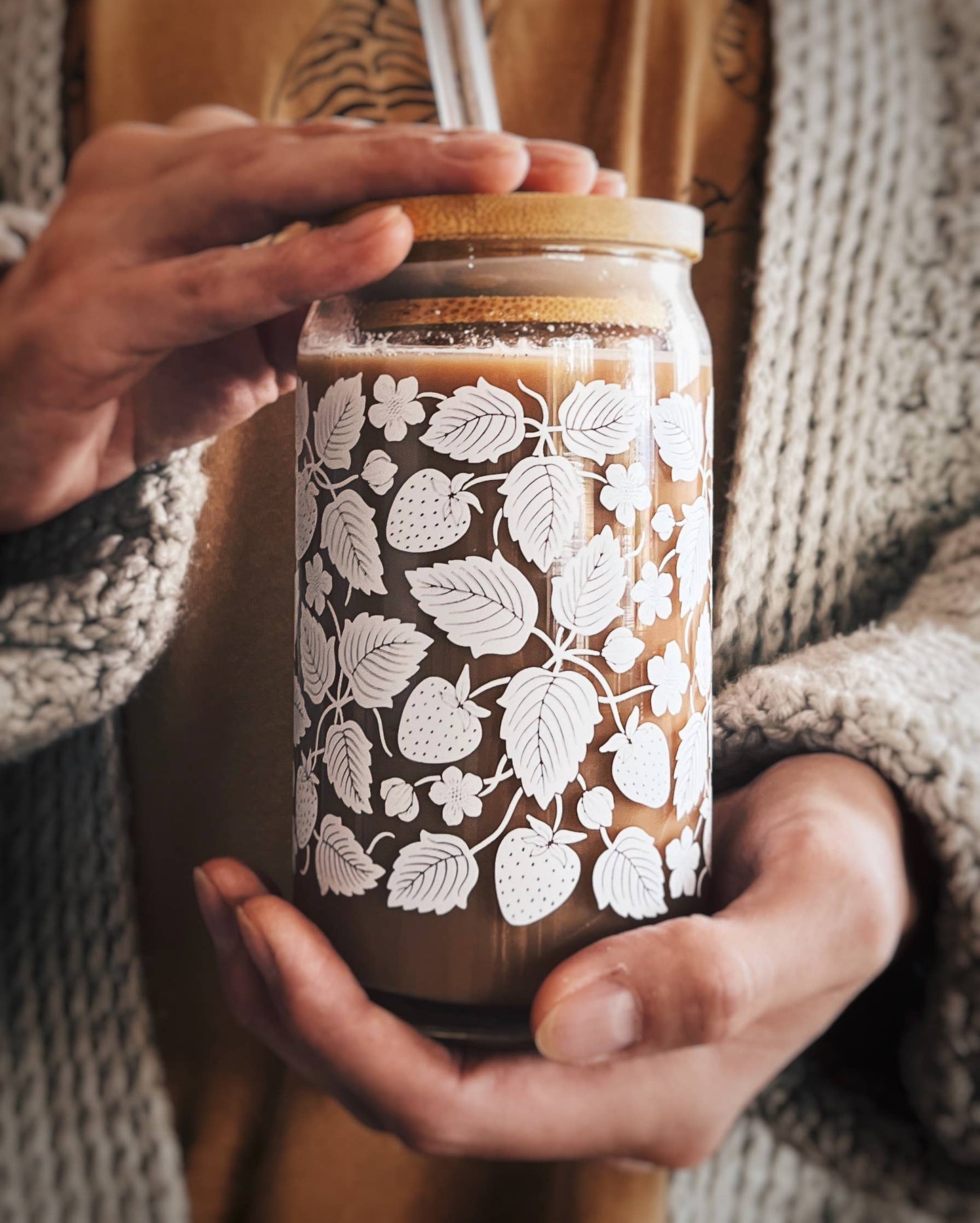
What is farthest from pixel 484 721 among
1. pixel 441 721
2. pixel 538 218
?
pixel 538 218

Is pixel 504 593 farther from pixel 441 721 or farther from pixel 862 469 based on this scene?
pixel 862 469

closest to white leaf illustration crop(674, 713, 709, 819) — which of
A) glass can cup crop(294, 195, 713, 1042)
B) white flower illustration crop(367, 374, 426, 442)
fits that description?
glass can cup crop(294, 195, 713, 1042)

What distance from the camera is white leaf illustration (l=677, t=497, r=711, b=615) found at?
0.84ft

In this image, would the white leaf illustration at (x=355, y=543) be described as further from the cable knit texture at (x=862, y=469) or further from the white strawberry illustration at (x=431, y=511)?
the cable knit texture at (x=862, y=469)

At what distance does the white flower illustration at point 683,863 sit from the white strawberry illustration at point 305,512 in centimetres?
12

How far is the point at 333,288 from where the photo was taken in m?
0.24

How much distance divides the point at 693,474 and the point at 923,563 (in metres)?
0.18

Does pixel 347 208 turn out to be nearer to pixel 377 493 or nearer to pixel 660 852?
pixel 377 493

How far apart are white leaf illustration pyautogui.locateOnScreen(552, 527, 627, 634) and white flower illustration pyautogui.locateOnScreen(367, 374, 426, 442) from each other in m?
0.05

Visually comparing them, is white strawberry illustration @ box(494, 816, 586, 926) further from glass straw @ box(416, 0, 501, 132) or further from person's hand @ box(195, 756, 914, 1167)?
glass straw @ box(416, 0, 501, 132)

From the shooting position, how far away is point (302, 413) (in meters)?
0.27

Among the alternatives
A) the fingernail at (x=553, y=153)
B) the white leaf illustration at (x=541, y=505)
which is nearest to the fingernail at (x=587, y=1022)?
the white leaf illustration at (x=541, y=505)

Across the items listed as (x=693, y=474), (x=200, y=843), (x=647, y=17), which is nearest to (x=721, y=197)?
(x=647, y=17)

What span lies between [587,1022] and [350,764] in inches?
3.3
